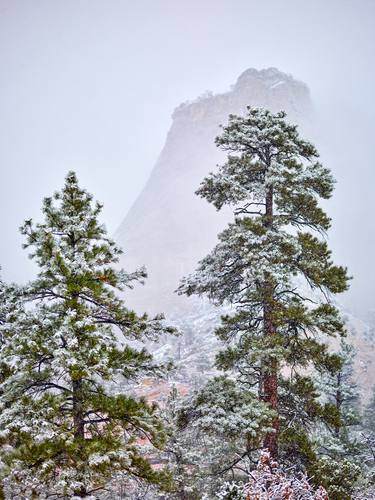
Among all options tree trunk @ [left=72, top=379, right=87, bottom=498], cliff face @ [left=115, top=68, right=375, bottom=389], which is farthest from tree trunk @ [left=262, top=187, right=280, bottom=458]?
cliff face @ [left=115, top=68, right=375, bottom=389]

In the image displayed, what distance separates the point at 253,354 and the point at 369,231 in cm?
19496

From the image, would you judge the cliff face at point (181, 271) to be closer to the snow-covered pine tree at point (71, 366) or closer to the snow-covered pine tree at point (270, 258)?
the snow-covered pine tree at point (270, 258)

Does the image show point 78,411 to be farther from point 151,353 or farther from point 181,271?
point 181,271

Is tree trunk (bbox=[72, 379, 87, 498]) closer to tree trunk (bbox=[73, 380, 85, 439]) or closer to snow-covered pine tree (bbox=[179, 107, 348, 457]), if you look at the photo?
tree trunk (bbox=[73, 380, 85, 439])

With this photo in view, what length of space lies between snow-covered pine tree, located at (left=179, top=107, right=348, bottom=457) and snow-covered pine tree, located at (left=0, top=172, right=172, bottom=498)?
2198 millimetres

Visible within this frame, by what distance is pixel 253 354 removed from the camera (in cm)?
845

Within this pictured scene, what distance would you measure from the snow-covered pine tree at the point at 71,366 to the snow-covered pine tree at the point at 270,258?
7.21 feet

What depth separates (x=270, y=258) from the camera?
9000 millimetres

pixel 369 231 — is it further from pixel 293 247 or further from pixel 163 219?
pixel 293 247

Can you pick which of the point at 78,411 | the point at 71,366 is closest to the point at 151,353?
the point at 78,411

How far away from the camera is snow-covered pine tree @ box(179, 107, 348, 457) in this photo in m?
8.69

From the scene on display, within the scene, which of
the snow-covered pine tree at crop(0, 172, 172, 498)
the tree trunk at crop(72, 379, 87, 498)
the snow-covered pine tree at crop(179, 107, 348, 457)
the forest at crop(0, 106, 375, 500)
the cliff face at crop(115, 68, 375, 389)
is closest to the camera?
the snow-covered pine tree at crop(0, 172, 172, 498)

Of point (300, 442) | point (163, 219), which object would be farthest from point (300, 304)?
point (163, 219)

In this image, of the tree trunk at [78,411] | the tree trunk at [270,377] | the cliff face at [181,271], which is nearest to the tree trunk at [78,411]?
the tree trunk at [78,411]
